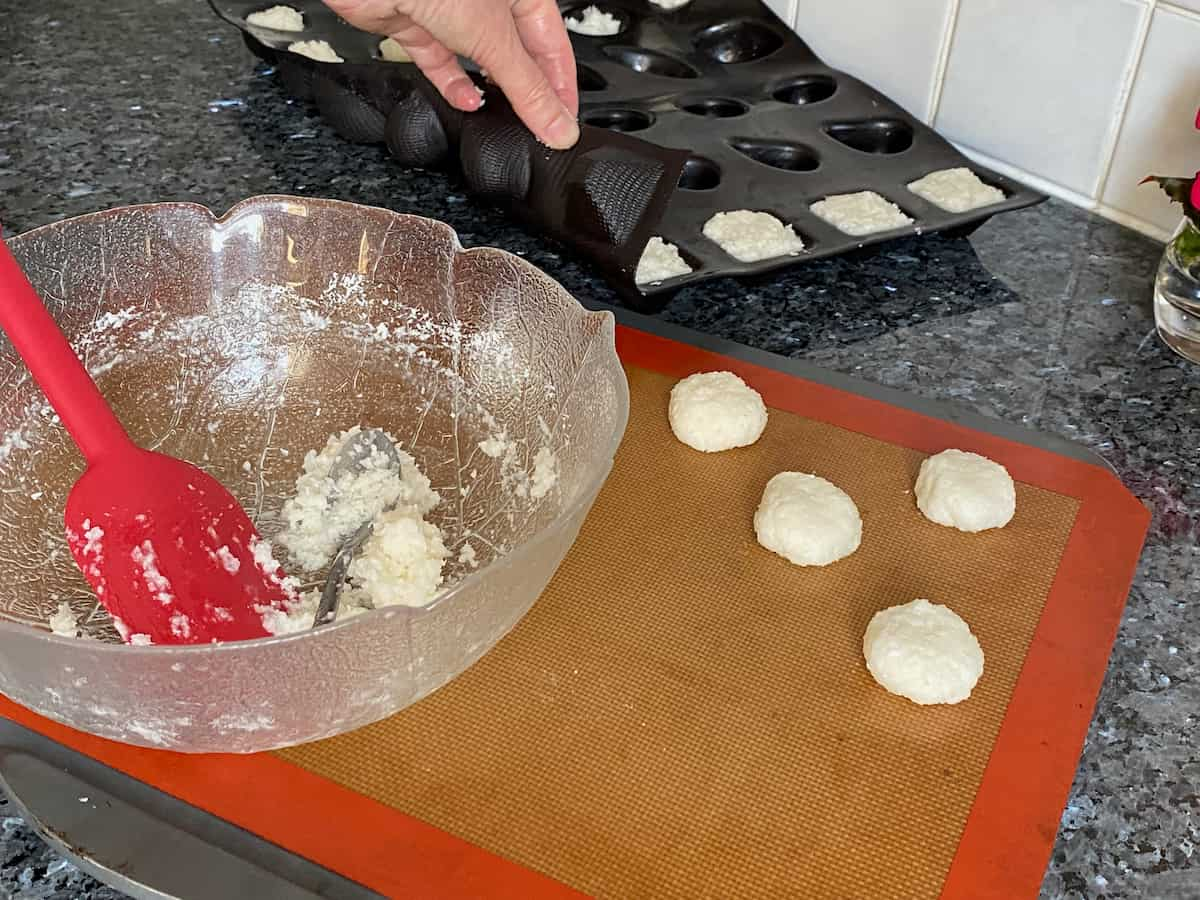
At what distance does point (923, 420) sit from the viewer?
0.95 meters

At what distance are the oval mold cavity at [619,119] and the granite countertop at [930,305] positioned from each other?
0.16 meters

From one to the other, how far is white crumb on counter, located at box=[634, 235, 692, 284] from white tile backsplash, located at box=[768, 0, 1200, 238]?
1.50 ft

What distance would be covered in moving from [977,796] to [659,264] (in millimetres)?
533

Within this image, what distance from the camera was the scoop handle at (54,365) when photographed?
27.1 inches

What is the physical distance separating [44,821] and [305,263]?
0.44 m

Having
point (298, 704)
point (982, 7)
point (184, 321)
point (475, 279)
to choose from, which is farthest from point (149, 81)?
point (298, 704)

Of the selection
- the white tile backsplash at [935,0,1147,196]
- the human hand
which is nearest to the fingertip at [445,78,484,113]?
the human hand

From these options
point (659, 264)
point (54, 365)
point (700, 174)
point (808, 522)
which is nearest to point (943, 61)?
point (700, 174)

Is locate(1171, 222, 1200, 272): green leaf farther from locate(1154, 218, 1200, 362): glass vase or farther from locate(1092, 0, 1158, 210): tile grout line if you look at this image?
locate(1092, 0, 1158, 210): tile grout line

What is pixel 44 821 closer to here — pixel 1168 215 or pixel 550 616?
pixel 550 616

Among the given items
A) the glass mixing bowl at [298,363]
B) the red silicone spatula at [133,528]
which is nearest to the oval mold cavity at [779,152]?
the glass mixing bowl at [298,363]

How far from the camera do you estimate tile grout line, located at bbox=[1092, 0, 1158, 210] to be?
1.11m

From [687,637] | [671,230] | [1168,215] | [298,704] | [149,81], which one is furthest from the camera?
[149,81]

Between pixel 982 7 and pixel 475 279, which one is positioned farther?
pixel 982 7
